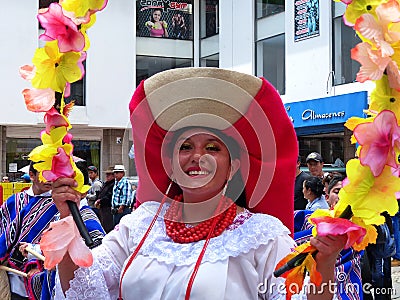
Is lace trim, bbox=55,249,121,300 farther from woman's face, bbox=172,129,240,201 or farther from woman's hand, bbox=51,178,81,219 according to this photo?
woman's face, bbox=172,129,240,201

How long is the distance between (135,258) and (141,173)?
1.31 ft

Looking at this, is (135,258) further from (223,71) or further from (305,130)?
(305,130)

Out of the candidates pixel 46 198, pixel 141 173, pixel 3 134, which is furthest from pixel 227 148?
pixel 3 134

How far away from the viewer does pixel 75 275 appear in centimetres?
208

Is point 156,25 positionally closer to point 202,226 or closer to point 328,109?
point 328,109

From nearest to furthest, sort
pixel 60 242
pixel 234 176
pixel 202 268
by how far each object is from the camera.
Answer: pixel 60 242, pixel 202 268, pixel 234 176

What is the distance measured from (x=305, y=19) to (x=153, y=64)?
5.46 meters

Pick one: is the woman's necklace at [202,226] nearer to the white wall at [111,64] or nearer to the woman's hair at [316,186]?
the woman's hair at [316,186]

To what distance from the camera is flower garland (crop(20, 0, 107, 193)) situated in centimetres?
193

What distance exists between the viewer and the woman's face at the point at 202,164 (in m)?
2.15

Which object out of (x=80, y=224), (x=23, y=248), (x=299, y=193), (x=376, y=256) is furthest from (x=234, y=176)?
(x=299, y=193)

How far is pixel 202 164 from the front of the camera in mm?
2131

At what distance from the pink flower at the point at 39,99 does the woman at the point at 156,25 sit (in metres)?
16.0

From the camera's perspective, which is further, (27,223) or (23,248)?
(27,223)
